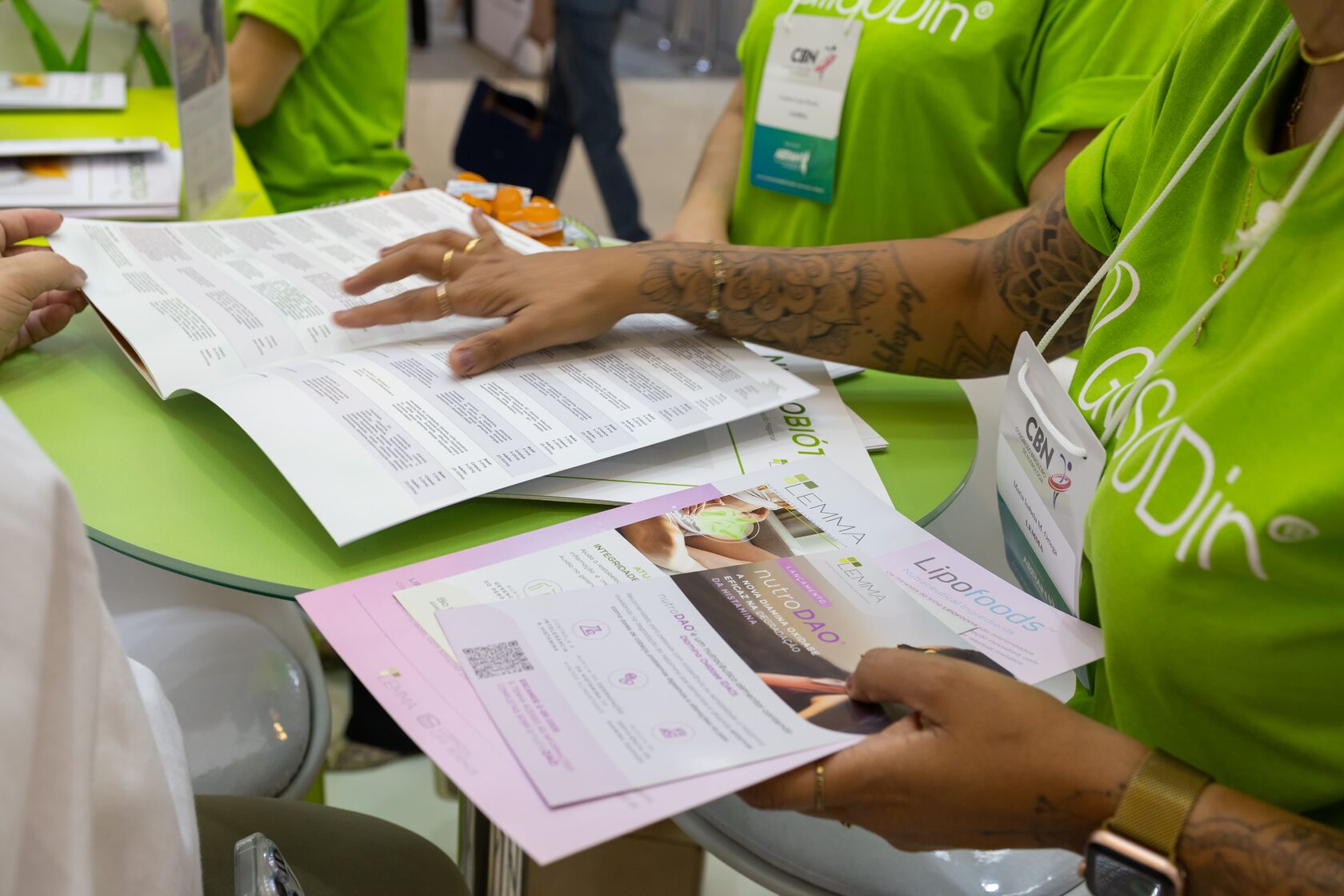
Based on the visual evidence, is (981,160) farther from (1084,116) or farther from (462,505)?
(462,505)

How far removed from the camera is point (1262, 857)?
1.89 ft

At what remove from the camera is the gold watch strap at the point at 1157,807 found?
1.93 ft

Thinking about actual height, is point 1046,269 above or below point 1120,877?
above

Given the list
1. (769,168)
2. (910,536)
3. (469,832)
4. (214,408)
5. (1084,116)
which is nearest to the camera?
(910,536)

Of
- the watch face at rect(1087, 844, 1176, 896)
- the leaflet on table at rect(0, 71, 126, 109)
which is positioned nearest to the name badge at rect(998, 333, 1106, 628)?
the watch face at rect(1087, 844, 1176, 896)

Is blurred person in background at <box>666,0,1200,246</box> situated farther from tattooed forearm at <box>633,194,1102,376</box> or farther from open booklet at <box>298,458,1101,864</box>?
open booklet at <box>298,458,1101,864</box>

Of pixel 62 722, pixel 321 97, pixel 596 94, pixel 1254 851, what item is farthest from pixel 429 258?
pixel 596 94

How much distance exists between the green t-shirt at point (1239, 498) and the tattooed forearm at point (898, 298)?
273mm

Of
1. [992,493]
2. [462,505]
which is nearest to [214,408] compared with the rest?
[462,505]

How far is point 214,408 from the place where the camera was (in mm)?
905

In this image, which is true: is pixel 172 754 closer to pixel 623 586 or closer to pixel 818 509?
pixel 623 586

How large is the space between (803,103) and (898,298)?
551 mm

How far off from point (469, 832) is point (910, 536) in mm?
637

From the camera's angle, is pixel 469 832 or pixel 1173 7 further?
pixel 1173 7
